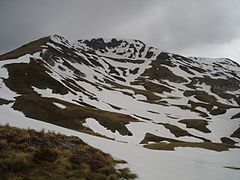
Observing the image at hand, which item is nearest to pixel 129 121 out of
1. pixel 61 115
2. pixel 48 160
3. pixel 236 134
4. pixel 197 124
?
pixel 61 115

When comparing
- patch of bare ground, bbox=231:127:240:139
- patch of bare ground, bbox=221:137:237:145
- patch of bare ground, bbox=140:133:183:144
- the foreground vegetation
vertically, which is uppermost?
patch of bare ground, bbox=231:127:240:139

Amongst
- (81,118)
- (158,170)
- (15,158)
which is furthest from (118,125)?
(15,158)

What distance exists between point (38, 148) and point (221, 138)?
77.0 meters

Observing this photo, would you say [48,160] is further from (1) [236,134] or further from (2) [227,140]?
(1) [236,134]

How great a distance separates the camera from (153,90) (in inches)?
6634

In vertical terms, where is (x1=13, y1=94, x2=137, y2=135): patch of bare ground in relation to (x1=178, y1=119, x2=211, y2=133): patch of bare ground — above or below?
below

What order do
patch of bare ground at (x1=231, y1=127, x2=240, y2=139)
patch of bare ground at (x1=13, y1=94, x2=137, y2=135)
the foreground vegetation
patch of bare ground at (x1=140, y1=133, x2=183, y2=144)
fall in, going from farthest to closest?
1. patch of bare ground at (x1=231, y1=127, x2=240, y2=139)
2. patch of bare ground at (x1=140, y1=133, x2=183, y2=144)
3. patch of bare ground at (x1=13, y1=94, x2=137, y2=135)
4. the foreground vegetation

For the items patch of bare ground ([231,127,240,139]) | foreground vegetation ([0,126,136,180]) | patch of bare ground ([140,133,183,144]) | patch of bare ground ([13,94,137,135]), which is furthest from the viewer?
patch of bare ground ([231,127,240,139])

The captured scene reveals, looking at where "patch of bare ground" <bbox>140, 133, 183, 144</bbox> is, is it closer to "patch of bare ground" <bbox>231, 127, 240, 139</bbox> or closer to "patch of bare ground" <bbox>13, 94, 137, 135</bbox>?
"patch of bare ground" <bbox>13, 94, 137, 135</bbox>

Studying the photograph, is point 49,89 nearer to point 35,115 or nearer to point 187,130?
point 35,115

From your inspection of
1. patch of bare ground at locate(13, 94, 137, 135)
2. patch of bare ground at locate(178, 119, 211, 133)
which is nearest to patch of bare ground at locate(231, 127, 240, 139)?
patch of bare ground at locate(178, 119, 211, 133)

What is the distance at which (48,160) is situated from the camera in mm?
13531

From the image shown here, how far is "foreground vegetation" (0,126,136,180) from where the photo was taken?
11.8m

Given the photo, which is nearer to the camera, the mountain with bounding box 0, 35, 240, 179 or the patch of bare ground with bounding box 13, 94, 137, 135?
the mountain with bounding box 0, 35, 240, 179
